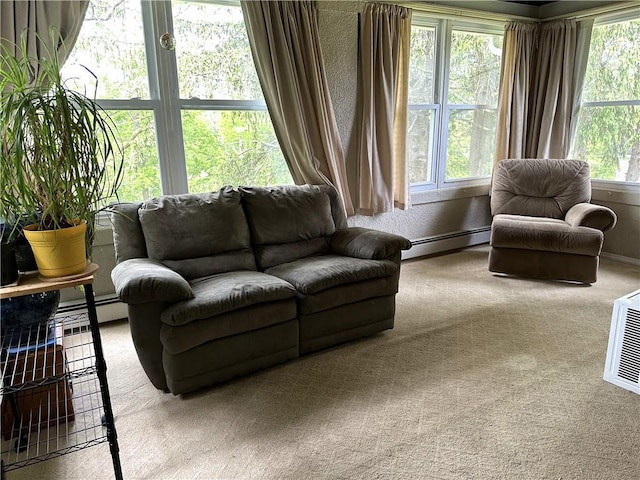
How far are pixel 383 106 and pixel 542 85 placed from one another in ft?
6.37

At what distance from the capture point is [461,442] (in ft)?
6.02

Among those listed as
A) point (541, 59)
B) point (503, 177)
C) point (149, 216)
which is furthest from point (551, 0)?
point (149, 216)

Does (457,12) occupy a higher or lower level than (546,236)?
higher

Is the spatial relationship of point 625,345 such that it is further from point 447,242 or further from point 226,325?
point 447,242

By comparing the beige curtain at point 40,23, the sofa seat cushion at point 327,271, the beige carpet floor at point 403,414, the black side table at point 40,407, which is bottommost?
the beige carpet floor at point 403,414

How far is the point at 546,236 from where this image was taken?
3.58 metres

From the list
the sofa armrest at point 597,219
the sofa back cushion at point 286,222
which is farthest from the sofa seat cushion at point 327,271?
the sofa armrest at point 597,219

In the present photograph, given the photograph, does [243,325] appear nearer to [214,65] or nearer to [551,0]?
[214,65]

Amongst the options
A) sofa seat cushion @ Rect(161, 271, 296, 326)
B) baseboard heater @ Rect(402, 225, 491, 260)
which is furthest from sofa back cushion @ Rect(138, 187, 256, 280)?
baseboard heater @ Rect(402, 225, 491, 260)

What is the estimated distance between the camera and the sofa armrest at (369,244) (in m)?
2.71

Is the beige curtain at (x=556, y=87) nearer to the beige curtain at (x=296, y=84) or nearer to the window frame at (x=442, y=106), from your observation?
the window frame at (x=442, y=106)

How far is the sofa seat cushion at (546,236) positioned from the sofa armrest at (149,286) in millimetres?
2683

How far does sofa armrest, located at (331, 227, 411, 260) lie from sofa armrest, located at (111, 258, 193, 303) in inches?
43.0

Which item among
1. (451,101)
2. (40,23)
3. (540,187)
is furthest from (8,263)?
(540,187)
